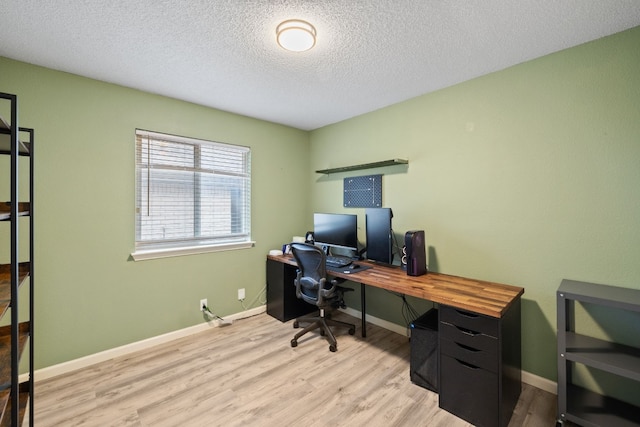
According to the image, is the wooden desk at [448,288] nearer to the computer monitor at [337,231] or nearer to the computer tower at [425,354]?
the computer tower at [425,354]

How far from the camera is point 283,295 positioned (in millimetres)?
3201

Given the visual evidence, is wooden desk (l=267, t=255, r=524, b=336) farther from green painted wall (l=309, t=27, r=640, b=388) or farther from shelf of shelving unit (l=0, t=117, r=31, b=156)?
shelf of shelving unit (l=0, t=117, r=31, b=156)

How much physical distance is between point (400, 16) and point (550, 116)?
1318mm

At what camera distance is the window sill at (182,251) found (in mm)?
2590

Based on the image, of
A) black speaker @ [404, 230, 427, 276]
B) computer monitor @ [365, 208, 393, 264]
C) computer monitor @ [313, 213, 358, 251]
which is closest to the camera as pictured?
black speaker @ [404, 230, 427, 276]

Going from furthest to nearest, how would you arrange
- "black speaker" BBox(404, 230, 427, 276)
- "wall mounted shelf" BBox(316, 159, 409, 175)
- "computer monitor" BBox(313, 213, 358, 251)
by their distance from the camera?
"computer monitor" BBox(313, 213, 358, 251) → "wall mounted shelf" BBox(316, 159, 409, 175) → "black speaker" BBox(404, 230, 427, 276)

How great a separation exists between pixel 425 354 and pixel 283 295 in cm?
166

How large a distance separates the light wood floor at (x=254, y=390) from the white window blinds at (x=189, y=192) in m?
1.10

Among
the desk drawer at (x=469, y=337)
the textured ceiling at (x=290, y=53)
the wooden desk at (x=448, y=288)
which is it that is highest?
the textured ceiling at (x=290, y=53)

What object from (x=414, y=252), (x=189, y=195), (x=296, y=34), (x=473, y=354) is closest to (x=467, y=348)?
(x=473, y=354)

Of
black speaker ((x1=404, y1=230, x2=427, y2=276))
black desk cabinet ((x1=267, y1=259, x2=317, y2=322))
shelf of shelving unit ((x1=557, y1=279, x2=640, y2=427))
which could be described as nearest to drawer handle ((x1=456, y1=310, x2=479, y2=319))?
shelf of shelving unit ((x1=557, y1=279, x2=640, y2=427))

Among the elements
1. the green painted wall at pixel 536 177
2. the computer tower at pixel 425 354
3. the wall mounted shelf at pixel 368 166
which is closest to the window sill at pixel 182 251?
the wall mounted shelf at pixel 368 166

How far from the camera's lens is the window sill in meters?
2.59

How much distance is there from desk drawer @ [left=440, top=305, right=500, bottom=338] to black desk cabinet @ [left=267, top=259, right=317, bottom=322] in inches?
71.5
